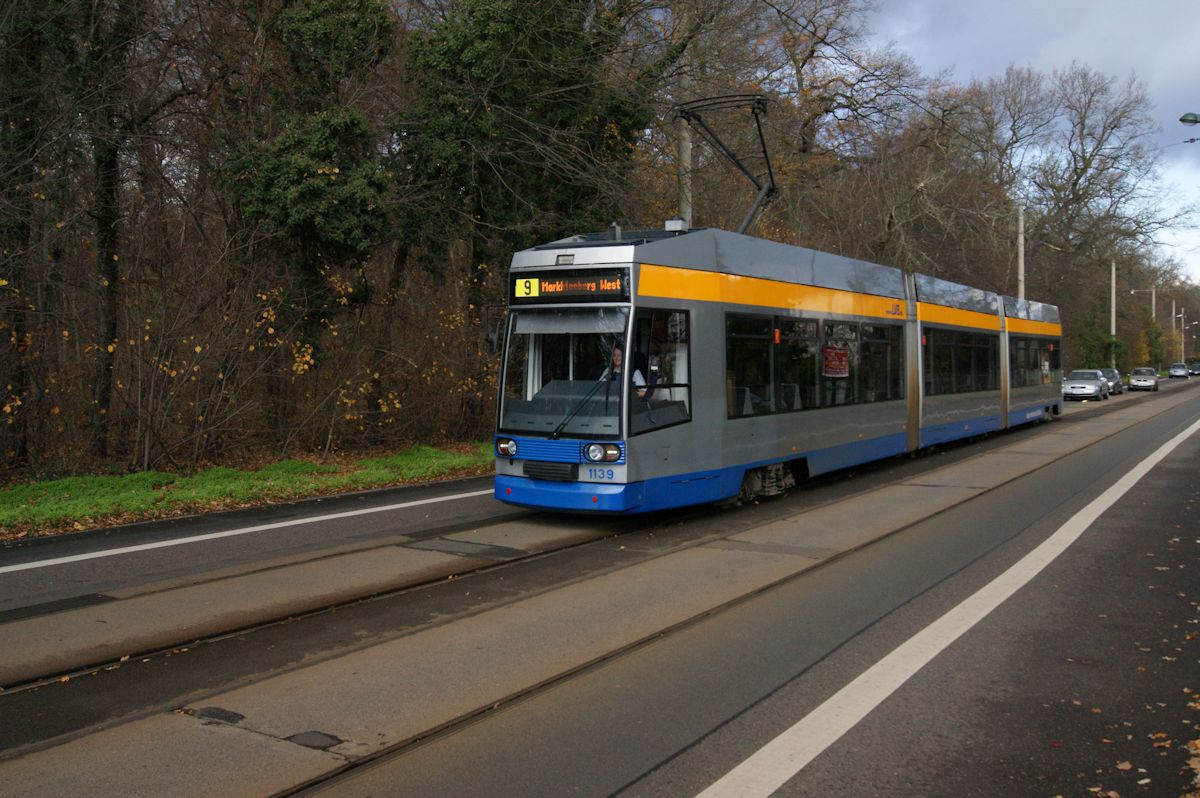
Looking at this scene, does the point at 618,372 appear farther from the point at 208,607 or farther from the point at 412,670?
the point at 412,670

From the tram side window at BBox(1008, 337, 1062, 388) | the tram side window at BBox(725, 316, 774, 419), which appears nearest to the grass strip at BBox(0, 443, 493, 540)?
Answer: the tram side window at BBox(725, 316, 774, 419)

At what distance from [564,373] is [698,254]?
6.96 ft

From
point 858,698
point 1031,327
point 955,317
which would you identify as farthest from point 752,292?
point 1031,327

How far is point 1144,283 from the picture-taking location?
87000 mm

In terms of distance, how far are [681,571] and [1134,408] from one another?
37.3 meters

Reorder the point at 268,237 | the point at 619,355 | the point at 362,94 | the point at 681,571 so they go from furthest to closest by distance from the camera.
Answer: the point at 362,94
the point at 268,237
the point at 619,355
the point at 681,571

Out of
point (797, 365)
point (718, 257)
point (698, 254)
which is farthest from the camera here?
point (797, 365)

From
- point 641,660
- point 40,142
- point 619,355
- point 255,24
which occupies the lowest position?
point 641,660

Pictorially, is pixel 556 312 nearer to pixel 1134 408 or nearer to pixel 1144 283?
pixel 1134 408

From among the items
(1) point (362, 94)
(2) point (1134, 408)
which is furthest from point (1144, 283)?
(1) point (362, 94)

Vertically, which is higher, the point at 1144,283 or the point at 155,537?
the point at 1144,283

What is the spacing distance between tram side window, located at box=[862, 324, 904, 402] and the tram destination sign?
663 centimetres

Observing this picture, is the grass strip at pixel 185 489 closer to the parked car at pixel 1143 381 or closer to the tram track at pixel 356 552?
the tram track at pixel 356 552

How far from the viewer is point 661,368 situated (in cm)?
1038
